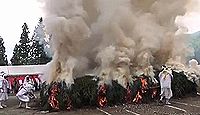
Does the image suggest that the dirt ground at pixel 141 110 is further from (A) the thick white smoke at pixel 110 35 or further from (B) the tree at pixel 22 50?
(B) the tree at pixel 22 50

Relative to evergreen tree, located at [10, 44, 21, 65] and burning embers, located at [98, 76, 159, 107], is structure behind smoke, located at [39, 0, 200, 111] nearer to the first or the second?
burning embers, located at [98, 76, 159, 107]

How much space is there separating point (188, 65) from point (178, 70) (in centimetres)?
292

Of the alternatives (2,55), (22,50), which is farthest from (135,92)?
(22,50)

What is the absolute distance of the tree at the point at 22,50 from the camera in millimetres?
64562

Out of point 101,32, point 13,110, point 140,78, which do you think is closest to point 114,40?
point 101,32

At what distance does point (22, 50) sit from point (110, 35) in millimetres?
48973

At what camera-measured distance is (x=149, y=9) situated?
2267 cm

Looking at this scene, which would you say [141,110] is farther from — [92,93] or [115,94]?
[92,93]

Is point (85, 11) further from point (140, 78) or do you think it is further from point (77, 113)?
point (77, 113)

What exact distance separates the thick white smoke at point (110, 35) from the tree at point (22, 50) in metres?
44.4

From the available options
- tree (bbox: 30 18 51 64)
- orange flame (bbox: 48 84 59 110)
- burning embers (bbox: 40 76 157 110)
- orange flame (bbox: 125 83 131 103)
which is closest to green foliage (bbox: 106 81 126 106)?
burning embers (bbox: 40 76 157 110)

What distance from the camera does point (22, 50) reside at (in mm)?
66562

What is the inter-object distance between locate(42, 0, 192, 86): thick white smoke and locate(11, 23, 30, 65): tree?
44.4 meters

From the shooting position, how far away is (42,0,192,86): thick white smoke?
18.0 metres
